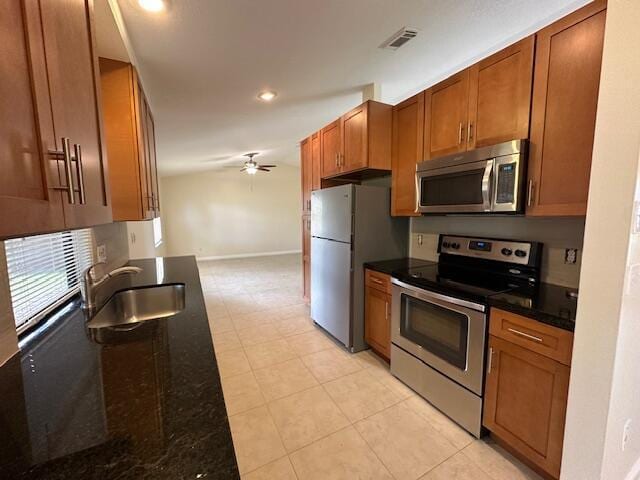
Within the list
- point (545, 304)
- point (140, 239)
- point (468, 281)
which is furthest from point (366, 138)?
point (140, 239)

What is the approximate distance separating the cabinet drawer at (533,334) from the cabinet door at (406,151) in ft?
3.51

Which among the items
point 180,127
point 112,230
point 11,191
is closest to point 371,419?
point 11,191

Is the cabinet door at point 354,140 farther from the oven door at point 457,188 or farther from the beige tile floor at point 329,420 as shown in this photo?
the beige tile floor at point 329,420

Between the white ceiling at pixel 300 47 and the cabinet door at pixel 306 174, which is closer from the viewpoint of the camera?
the white ceiling at pixel 300 47

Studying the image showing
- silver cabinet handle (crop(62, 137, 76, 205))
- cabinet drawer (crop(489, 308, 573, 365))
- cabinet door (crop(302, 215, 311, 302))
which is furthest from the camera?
cabinet door (crop(302, 215, 311, 302))

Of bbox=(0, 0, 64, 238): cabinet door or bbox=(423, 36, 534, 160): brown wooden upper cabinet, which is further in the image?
bbox=(423, 36, 534, 160): brown wooden upper cabinet

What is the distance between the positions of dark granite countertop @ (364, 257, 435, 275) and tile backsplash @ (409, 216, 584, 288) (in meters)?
0.37

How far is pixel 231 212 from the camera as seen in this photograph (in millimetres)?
7988

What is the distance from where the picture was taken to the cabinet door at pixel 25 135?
0.46 meters

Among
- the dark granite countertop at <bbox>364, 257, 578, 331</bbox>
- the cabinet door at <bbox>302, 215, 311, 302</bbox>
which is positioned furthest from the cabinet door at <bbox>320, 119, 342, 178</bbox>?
the dark granite countertop at <bbox>364, 257, 578, 331</bbox>

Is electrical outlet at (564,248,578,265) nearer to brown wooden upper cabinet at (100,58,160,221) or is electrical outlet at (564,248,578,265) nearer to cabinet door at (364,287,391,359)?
cabinet door at (364,287,391,359)

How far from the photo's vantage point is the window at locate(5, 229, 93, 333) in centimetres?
113

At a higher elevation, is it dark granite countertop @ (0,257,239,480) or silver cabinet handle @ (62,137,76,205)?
silver cabinet handle @ (62,137,76,205)

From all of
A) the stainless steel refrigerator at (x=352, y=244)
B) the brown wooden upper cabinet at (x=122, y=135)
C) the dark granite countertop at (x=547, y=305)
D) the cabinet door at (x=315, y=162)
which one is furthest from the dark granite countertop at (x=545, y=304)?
the cabinet door at (x=315, y=162)
